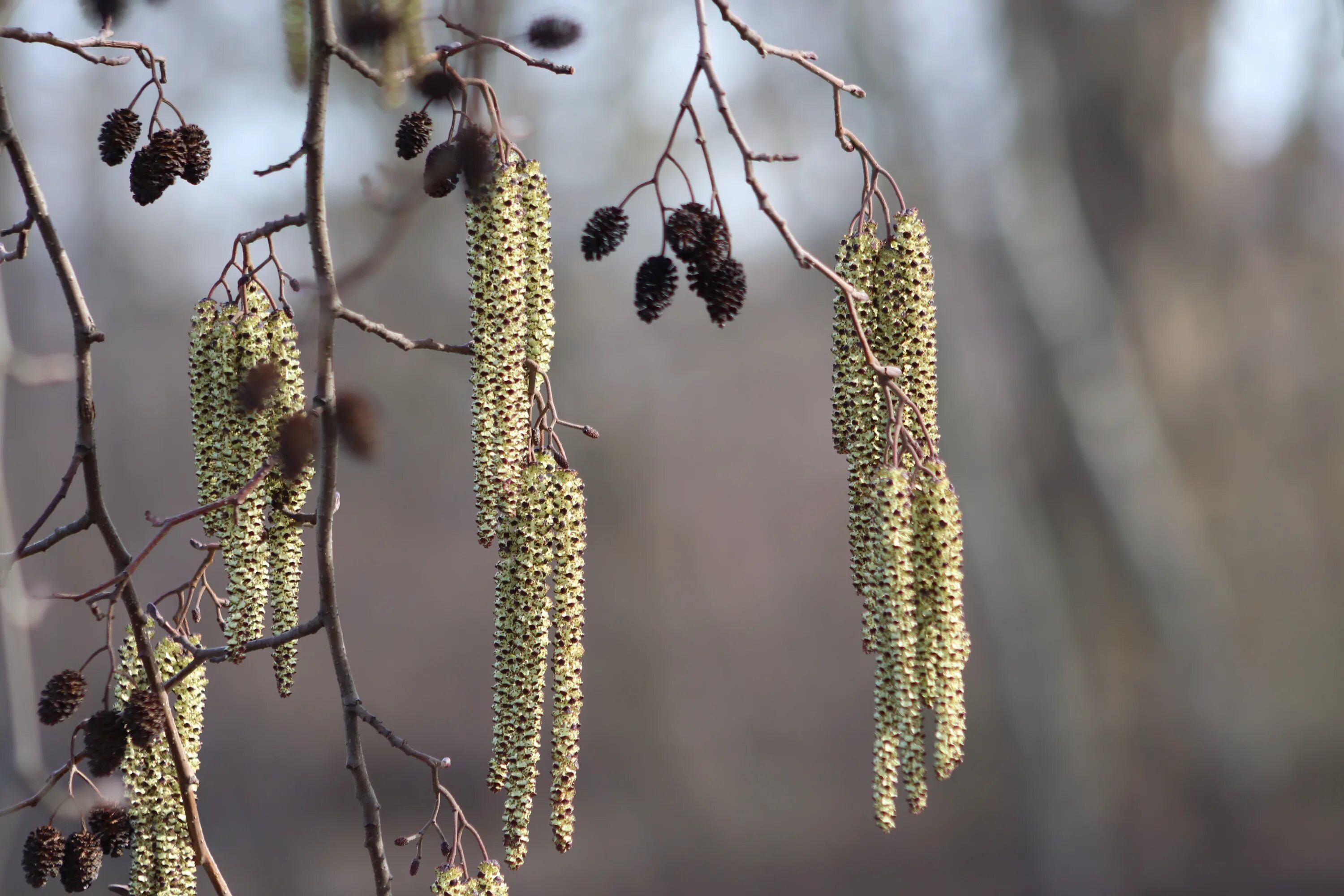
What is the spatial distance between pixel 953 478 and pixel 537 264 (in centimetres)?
599

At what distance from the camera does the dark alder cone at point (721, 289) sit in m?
1.03

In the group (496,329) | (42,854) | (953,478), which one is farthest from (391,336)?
(953,478)

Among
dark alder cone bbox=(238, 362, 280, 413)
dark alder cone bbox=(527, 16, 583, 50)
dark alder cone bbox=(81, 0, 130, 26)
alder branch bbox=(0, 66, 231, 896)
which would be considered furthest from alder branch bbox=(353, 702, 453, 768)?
dark alder cone bbox=(81, 0, 130, 26)

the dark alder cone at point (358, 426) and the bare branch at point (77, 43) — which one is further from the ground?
the bare branch at point (77, 43)

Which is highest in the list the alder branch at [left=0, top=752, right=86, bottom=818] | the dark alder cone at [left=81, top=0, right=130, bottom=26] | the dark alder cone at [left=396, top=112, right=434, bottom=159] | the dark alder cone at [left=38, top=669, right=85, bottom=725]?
the dark alder cone at [left=81, top=0, right=130, bottom=26]

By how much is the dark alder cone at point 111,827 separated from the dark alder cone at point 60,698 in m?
0.10

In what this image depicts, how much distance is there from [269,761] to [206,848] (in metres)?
9.50

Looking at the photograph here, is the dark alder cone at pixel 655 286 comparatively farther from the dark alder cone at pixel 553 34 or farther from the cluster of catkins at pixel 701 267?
the dark alder cone at pixel 553 34

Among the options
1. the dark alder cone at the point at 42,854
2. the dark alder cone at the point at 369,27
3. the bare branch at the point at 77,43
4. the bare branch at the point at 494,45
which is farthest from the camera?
the dark alder cone at the point at 42,854

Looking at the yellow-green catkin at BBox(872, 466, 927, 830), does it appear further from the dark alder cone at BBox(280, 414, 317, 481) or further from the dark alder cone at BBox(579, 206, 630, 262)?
the dark alder cone at BBox(280, 414, 317, 481)

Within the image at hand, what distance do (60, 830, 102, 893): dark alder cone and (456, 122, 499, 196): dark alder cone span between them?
0.74 metres

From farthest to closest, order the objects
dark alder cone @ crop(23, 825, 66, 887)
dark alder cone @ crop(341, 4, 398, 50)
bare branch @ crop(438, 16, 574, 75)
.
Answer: dark alder cone @ crop(23, 825, 66, 887), bare branch @ crop(438, 16, 574, 75), dark alder cone @ crop(341, 4, 398, 50)

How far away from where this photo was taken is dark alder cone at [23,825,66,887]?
3.94ft

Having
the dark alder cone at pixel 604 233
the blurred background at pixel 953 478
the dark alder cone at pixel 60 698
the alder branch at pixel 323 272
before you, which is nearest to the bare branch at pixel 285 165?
the alder branch at pixel 323 272
